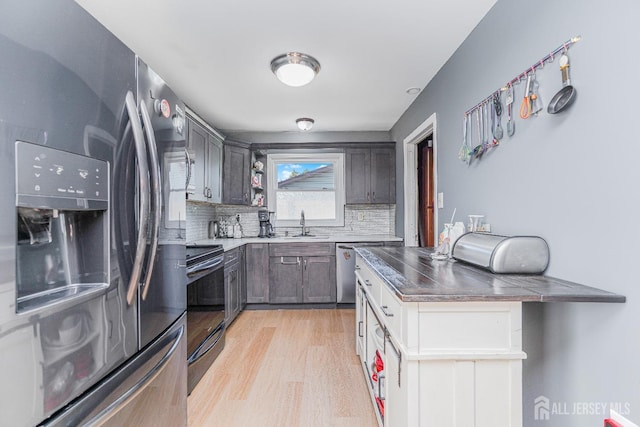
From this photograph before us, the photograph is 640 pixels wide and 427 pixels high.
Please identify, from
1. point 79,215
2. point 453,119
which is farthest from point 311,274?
point 79,215

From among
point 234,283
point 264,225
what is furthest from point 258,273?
point 264,225

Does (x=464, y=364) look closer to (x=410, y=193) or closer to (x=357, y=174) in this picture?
(x=410, y=193)

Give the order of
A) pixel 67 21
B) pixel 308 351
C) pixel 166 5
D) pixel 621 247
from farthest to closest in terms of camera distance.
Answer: pixel 308 351
pixel 166 5
pixel 621 247
pixel 67 21

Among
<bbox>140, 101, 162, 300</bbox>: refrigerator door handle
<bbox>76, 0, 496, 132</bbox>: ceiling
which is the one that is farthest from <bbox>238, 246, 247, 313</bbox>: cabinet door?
<bbox>140, 101, 162, 300</bbox>: refrigerator door handle

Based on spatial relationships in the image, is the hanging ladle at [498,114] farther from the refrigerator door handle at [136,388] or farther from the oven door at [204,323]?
the oven door at [204,323]

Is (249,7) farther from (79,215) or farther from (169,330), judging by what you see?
(169,330)

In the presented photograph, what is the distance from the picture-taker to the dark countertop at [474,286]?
37.3 inches

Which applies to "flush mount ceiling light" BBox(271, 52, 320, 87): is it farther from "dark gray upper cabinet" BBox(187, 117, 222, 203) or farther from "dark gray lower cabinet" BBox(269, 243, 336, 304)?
"dark gray lower cabinet" BBox(269, 243, 336, 304)

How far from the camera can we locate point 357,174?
13.3ft

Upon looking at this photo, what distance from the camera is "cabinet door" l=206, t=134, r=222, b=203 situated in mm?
3309

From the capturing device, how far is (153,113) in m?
1.11

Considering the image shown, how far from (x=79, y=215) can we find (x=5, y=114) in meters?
0.31

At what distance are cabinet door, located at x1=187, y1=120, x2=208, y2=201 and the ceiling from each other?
33 centimetres

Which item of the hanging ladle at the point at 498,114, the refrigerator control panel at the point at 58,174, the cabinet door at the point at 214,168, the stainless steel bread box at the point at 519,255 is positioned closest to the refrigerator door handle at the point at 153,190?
the refrigerator control panel at the point at 58,174
